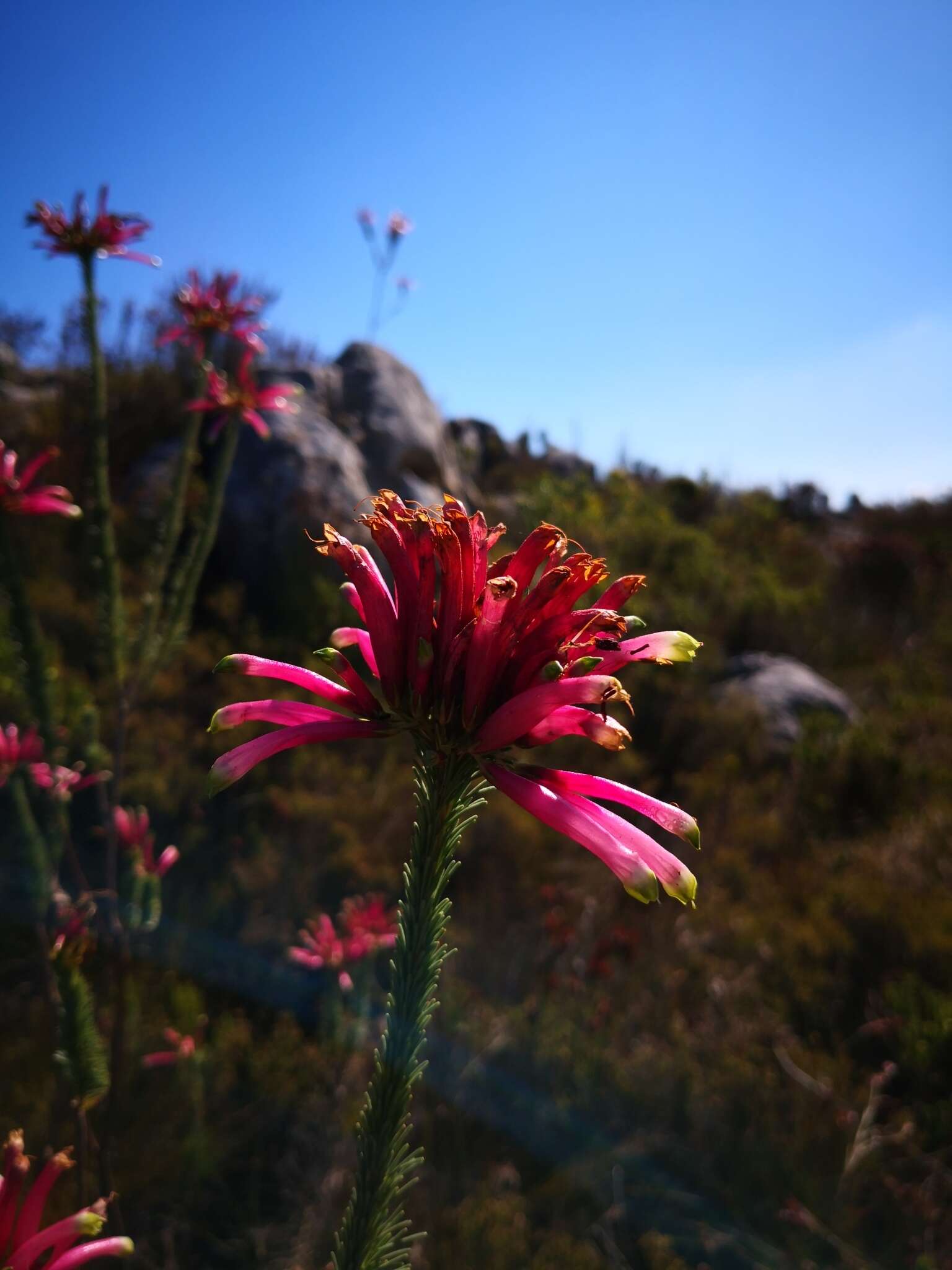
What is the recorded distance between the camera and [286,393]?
11.1 ft

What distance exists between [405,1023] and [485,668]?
48cm

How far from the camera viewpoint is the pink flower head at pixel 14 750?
104 inches

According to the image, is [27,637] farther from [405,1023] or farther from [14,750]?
[405,1023]

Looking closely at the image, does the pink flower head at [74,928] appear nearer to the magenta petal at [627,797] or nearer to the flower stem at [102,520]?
the flower stem at [102,520]

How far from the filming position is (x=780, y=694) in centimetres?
Answer: 858

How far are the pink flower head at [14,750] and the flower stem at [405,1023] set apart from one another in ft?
7.16

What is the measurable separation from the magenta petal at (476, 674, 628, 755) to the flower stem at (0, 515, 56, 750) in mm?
1969

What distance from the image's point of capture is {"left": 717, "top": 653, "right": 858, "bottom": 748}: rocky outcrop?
8.09m

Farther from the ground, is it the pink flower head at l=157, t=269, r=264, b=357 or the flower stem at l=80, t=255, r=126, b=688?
the pink flower head at l=157, t=269, r=264, b=357

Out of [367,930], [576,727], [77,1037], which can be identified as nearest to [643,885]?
[576,727]

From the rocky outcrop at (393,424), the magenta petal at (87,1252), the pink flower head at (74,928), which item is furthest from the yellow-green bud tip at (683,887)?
the rocky outcrop at (393,424)

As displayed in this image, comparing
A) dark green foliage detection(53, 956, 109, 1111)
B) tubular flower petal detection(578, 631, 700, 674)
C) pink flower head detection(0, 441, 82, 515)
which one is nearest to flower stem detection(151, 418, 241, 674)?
pink flower head detection(0, 441, 82, 515)

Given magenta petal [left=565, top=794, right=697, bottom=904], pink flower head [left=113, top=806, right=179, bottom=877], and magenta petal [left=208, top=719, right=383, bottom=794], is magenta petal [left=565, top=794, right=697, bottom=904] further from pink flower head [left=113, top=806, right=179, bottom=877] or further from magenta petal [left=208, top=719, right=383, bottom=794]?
pink flower head [left=113, top=806, right=179, bottom=877]

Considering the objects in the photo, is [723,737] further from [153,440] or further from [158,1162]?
[153,440]
